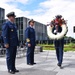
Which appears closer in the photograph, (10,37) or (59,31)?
(10,37)

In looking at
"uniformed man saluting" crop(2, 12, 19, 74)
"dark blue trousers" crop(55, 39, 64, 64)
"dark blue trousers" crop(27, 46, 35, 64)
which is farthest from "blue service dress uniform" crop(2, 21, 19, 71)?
"dark blue trousers" crop(27, 46, 35, 64)

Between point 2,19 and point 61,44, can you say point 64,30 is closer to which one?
point 61,44

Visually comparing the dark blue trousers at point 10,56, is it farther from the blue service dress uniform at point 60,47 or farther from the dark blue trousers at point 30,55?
the dark blue trousers at point 30,55

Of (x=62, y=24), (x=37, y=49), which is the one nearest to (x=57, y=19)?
(x=62, y=24)

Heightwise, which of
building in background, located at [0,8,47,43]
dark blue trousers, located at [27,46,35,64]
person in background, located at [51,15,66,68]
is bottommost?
dark blue trousers, located at [27,46,35,64]

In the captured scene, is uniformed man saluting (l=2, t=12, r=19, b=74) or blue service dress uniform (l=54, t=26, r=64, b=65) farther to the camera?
blue service dress uniform (l=54, t=26, r=64, b=65)

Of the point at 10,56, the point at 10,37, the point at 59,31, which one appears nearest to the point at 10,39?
the point at 10,37

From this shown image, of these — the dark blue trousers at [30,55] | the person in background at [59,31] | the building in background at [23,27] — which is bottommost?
the dark blue trousers at [30,55]

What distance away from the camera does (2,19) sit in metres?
74.6

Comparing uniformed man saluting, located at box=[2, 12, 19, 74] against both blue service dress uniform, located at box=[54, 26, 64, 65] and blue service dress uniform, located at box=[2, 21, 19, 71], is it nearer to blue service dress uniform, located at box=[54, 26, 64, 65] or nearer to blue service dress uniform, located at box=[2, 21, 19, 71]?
blue service dress uniform, located at box=[2, 21, 19, 71]

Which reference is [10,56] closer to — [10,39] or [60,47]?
[10,39]

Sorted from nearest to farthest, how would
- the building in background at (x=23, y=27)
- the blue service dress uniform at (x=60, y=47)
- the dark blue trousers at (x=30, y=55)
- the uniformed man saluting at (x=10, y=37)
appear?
the uniformed man saluting at (x=10, y=37) < the blue service dress uniform at (x=60, y=47) < the dark blue trousers at (x=30, y=55) < the building in background at (x=23, y=27)

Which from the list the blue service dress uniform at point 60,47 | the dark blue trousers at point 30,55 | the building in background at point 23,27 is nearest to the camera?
the blue service dress uniform at point 60,47

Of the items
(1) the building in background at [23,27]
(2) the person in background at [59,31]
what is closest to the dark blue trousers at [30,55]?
(2) the person in background at [59,31]
